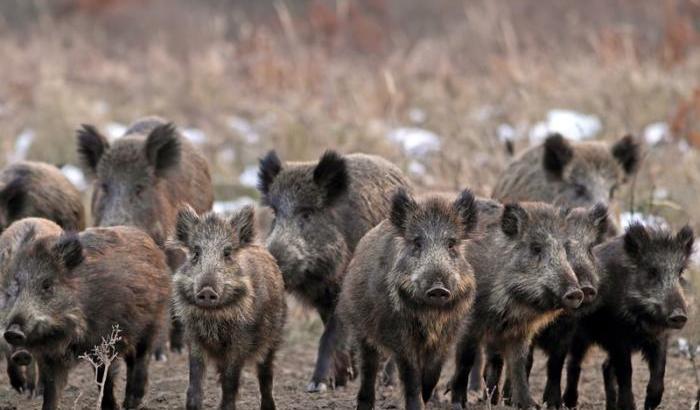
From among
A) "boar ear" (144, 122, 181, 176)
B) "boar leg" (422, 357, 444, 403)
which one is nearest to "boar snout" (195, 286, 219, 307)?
"boar leg" (422, 357, 444, 403)

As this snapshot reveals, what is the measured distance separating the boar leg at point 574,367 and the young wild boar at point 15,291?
3.58 m

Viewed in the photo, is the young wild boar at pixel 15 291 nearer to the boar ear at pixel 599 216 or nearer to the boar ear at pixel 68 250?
A: the boar ear at pixel 68 250

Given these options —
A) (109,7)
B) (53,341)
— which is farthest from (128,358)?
(109,7)

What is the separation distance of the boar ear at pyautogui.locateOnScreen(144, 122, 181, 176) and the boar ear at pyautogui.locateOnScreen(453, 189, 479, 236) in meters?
3.73

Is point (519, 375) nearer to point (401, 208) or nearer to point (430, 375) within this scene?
point (430, 375)

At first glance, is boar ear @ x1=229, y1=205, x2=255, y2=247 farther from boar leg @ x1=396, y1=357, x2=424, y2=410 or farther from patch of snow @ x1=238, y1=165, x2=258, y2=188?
patch of snow @ x1=238, y1=165, x2=258, y2=188

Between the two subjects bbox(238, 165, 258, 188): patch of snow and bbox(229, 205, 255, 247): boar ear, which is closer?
bbox(229, 205, 255, 247): boar ear

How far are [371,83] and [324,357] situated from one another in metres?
12.8

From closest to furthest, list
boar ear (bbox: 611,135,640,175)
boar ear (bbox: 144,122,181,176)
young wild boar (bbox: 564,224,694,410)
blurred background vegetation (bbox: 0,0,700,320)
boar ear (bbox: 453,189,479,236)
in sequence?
boar ear (bbox: 453,189,479,236) → young wild boar (bbox: 564,224,694,410) → boar ear (bbox: 144,122,181,176) → boar ear (bbox: 611,135,640,175) → blurred background vegetation (bbox: 0,0,700,320)

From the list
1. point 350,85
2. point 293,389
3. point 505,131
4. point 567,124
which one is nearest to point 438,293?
point 293,389

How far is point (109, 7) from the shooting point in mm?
32688

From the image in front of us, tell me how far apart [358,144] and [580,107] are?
Answer: 14.2 feet

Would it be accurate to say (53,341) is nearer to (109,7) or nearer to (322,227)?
(322,227)

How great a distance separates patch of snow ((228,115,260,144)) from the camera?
20.8 meters
